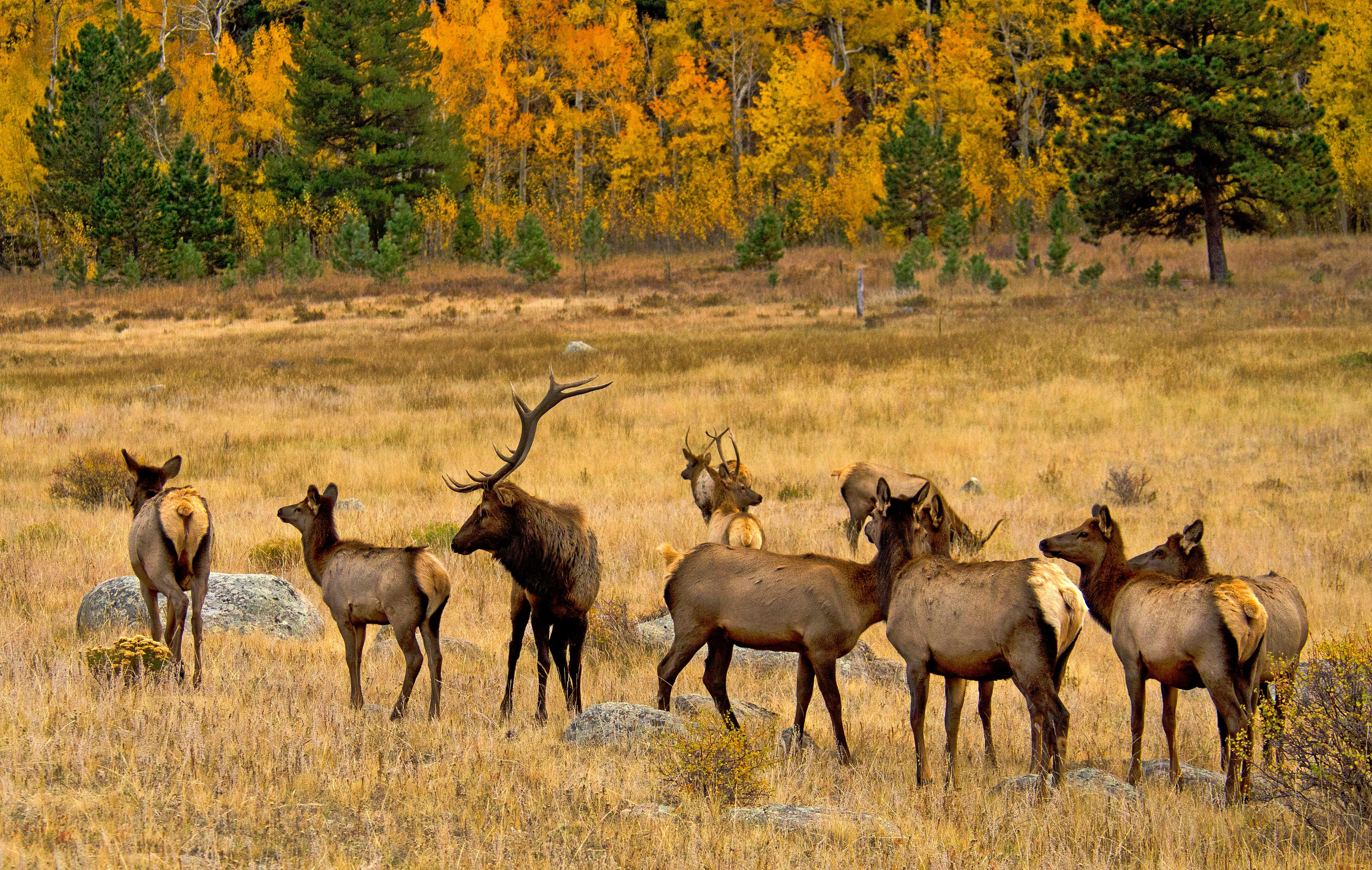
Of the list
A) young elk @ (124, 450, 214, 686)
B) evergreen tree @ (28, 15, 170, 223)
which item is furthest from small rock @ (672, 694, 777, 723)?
evergreen tree @ (28, 15, 170, 223)

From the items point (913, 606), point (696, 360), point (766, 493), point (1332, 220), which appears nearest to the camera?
point (913, 606)

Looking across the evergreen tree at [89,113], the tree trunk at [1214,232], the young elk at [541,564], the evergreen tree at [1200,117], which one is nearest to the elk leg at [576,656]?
the young elk at [541,564]

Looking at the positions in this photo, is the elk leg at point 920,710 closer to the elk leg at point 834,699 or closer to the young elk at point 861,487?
the elk leg at point 834,699

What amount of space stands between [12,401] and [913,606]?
20.3 meters

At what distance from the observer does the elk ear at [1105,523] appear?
6883 millimetres

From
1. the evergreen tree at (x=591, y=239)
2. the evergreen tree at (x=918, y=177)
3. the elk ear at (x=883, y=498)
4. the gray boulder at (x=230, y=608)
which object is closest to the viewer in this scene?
the elk ear at (x=883, y=498)

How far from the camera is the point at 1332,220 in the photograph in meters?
54.8

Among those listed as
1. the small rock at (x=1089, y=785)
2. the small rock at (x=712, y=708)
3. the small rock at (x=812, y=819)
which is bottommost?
the small rock at (x=712, y=708)

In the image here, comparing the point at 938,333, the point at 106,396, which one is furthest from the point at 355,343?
the point at 938,333

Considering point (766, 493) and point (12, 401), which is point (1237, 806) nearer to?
point (766, 493)

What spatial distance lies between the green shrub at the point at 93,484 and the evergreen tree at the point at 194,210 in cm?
3563

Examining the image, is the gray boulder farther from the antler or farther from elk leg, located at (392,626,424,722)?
elk leg, located at (392,626,424,722)

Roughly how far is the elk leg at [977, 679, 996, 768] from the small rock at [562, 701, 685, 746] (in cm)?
157

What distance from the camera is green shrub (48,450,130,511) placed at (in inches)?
572
